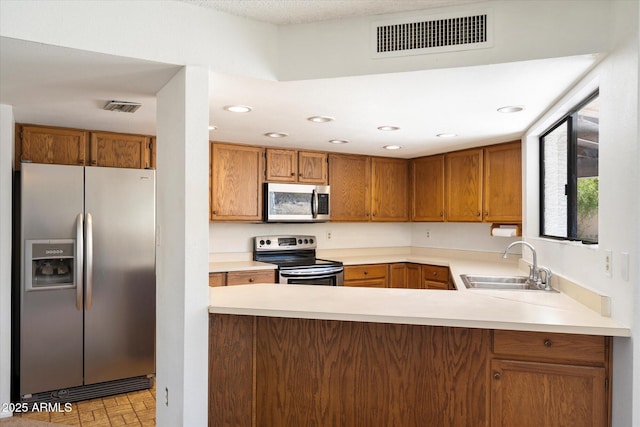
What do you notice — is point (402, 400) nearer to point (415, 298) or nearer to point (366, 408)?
point (366, 408)

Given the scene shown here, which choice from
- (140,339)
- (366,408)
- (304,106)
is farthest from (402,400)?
(140,339)

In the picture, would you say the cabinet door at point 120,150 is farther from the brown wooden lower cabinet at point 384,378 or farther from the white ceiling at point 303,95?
the brown wooden lower cabinet at point 384,378

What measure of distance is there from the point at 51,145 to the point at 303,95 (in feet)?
7.25

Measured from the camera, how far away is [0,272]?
121 inches

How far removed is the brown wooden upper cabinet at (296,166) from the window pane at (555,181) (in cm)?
221

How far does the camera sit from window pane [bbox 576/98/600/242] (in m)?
2.58

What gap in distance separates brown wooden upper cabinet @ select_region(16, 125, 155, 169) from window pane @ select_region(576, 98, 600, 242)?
3.26 metres

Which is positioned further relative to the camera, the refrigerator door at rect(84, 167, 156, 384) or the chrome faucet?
the refrigerator door at rect(84, 167, 156, 384)

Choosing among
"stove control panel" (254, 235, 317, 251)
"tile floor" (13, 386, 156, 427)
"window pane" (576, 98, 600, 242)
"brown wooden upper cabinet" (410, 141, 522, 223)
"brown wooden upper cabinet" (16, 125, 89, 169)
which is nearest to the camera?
"window pane" (576, 98, 600, 242)

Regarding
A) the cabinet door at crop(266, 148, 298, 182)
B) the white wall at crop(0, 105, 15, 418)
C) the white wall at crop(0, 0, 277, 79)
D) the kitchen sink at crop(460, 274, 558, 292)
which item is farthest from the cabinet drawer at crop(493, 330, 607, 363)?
the white wall at crop(0, 105, 15, 418)

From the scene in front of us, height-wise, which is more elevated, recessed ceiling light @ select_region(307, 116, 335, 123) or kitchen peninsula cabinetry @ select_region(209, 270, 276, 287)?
recessed ceiling light @ select_region(307, 116, 335, 123)

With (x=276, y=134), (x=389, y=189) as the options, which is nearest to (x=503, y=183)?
(x=389, y=189)

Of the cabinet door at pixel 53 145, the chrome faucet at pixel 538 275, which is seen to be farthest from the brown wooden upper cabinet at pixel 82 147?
the chrome faucet at pixel 538 275

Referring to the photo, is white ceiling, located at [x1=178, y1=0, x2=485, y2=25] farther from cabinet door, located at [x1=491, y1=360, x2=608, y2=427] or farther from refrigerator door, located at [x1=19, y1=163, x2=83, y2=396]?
refrigerator door, located at [x1=19, y1=163, x2=83, y2=396]
